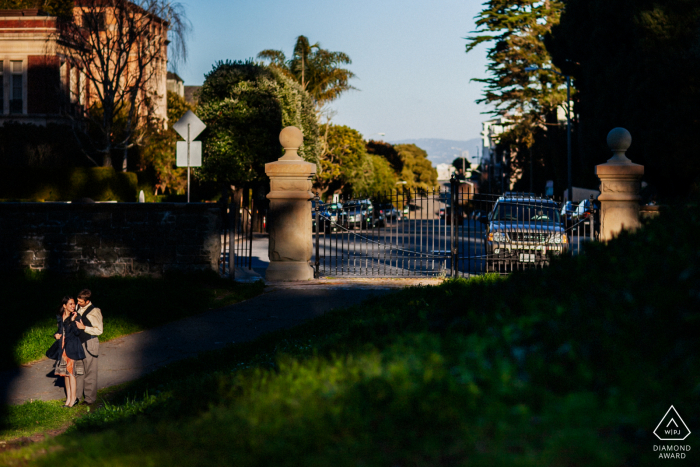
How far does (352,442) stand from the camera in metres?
2.80

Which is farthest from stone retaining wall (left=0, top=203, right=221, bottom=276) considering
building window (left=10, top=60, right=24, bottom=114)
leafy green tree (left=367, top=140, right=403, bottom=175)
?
leafy green tree (left=367, top=140, right=403, bottom=175)

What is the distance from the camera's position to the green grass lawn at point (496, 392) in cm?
263

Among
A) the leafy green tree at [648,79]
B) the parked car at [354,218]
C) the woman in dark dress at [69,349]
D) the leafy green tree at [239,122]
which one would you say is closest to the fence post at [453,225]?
the parked car at [354,218]

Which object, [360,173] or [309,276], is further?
[360,173]

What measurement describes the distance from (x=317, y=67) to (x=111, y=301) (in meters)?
35.2

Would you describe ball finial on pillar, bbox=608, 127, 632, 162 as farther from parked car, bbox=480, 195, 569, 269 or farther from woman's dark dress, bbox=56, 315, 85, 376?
woman's dark dress, bbox=56, 315, 85, 376

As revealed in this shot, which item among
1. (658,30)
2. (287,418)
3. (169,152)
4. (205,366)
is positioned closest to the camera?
(287,418)

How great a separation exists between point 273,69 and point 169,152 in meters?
12.6

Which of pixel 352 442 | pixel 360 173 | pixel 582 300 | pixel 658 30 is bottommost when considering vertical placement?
pixel 352 442

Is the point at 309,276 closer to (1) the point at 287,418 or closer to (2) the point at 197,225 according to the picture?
(2) the point at 197,225

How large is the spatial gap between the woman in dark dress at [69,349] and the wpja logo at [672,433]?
18.9 ft

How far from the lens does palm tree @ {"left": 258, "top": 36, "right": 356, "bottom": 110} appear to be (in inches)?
1724

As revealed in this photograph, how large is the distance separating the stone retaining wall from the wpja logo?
11.1 metres

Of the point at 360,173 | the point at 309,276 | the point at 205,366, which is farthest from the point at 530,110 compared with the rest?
the point at 205,366
